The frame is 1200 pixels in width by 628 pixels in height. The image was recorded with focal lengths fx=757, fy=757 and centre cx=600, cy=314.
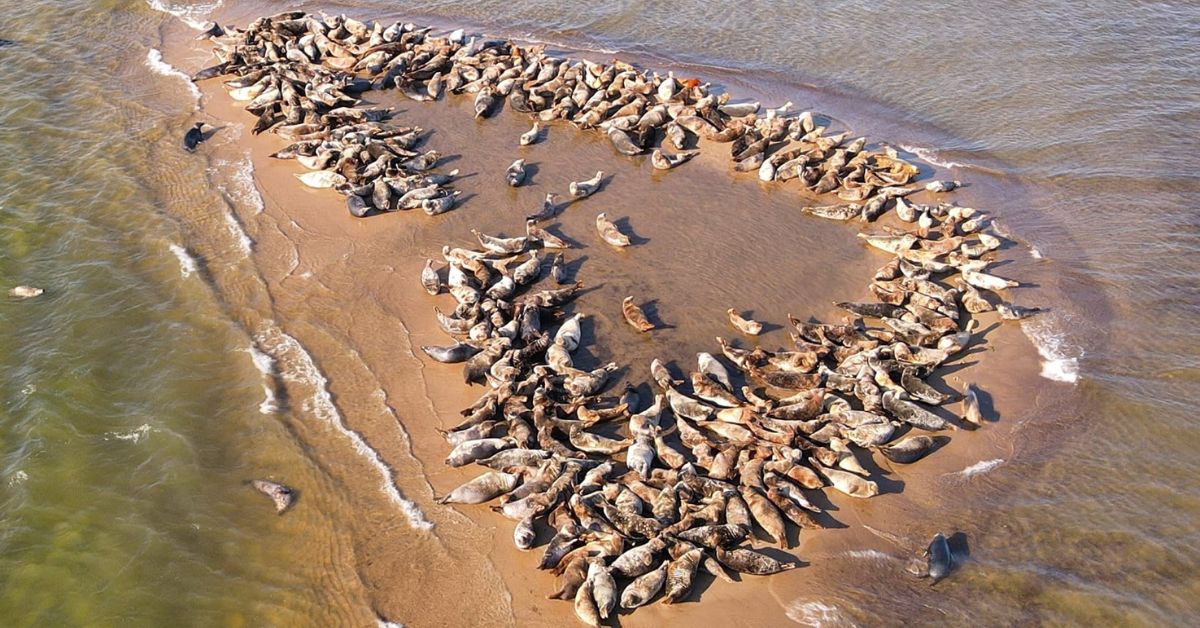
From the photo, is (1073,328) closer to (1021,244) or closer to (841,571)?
(1021,244)

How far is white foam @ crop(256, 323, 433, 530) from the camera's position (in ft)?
32.8

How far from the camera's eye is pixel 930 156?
16.9 metres

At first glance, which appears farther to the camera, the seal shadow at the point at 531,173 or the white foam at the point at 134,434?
the seal shadow at the point at 531,173

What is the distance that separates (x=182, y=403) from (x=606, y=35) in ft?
53.8

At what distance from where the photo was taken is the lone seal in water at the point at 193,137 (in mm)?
18239

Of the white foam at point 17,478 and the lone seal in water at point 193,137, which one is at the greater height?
the lone seal in water at point 193,137

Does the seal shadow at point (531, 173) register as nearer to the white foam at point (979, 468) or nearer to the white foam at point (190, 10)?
the white foam at point (979, 468)

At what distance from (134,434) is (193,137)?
9.74m

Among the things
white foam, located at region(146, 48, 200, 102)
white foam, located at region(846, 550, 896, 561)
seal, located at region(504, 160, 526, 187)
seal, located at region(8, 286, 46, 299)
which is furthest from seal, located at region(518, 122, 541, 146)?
white foam, located at region(846, 550, 896, 561)

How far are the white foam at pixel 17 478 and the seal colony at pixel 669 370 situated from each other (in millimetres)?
5893

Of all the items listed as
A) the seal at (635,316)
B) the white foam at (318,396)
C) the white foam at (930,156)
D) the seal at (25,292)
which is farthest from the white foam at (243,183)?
the white foam at (930,156)

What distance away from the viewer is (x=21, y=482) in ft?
35.5

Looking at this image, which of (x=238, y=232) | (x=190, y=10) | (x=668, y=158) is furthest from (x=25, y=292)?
(x=190, y=10)

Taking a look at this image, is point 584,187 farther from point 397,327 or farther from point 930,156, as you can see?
point 930,156
